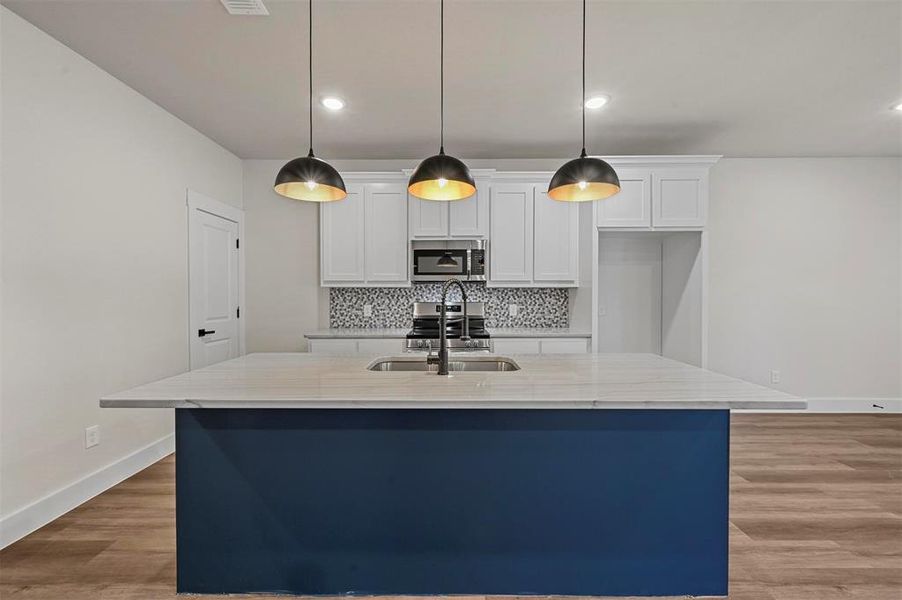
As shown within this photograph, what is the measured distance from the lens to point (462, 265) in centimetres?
436

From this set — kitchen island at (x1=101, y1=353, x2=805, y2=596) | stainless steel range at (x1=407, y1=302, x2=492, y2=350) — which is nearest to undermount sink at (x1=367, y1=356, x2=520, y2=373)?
kitchen island at (x1=101, y1=353, x2=805, y2=596)

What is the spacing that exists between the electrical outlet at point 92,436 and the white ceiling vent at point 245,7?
2.50 m

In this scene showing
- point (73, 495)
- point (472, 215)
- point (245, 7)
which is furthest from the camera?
point (472, 215)

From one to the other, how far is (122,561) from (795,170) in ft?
20.3

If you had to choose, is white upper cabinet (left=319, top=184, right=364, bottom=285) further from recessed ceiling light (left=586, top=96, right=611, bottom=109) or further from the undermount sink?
recessed ceiling light (left=586, top=96, right=611, bottom=109)

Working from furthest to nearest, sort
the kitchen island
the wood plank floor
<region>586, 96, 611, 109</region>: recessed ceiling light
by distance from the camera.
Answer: <region>586, 96, 611, 109</region>: recessed ceiling light
the wood plank floor
the kitchen island

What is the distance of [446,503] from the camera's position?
1870 mm

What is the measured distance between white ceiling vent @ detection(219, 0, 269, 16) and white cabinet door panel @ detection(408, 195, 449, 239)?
7.33ft

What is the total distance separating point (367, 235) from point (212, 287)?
1.46 m

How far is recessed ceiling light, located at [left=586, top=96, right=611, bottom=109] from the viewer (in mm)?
3223

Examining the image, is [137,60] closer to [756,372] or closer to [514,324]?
[514,324]

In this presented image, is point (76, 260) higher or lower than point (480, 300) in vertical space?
higher

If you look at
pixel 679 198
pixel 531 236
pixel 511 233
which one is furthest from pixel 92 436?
pixel 679 198

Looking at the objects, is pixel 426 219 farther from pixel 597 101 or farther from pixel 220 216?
pixel 220 216
